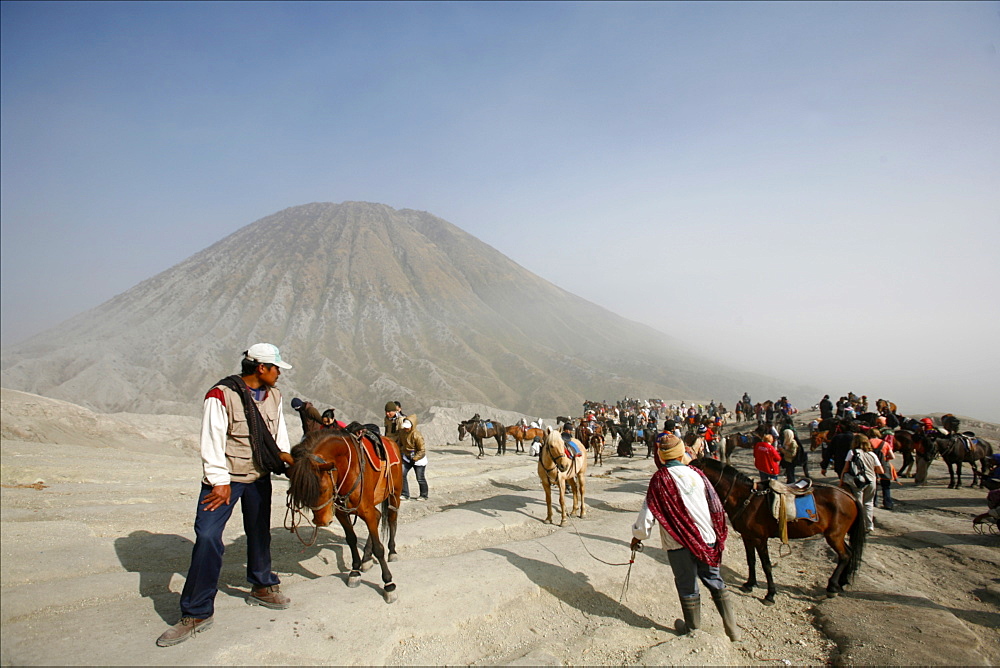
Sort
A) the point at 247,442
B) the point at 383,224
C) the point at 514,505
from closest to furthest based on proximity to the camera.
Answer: the point at 247,442 < the point at 514,505 < the point at 383,224

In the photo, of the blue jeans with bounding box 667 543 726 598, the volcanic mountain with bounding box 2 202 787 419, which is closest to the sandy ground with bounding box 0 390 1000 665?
the blue jeans with bounding box 667 543 726 598

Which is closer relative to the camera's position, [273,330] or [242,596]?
[242,596]

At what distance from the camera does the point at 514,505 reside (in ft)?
34.5

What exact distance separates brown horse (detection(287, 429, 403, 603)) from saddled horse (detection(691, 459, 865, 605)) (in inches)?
170

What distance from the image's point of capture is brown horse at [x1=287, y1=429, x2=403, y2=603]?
4.70 meters

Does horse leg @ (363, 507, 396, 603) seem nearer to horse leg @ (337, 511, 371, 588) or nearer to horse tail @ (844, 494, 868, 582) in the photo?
horse leg @ (337, 511, 371, 588)

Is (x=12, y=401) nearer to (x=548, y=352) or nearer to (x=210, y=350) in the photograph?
(x=210, y=350)

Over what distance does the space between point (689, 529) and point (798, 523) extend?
2.75m

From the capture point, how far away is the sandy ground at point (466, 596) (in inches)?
160

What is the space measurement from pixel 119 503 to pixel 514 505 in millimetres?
7427

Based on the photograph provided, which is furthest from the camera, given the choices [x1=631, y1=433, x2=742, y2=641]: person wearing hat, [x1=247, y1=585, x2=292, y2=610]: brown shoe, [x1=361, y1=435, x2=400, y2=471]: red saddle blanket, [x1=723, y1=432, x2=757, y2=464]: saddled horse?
[x1=723, y1=432, x2=757, y2=464]: saddled horse

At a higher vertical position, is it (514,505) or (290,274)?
(290,274)

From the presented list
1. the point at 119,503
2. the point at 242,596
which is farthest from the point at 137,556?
the point at 119,503

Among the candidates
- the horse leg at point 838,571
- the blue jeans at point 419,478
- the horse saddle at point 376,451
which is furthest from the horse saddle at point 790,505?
the blue jeans at point 419,478
